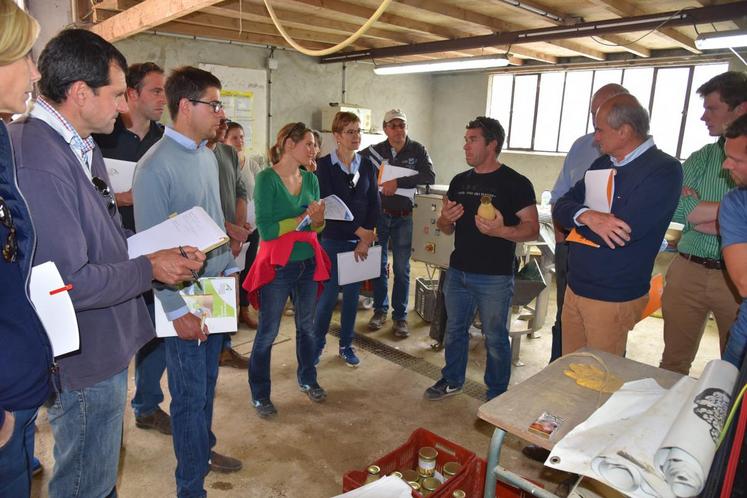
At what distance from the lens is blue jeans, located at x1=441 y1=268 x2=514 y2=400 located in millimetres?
2955

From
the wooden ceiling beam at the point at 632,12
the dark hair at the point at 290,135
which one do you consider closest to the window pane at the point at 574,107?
the wooden ceiling beam at the point at 632,12

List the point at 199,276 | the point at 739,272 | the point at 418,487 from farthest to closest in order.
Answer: the point at 199,276, the point at 418,487, the point at 739,272

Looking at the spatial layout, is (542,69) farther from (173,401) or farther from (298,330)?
(173,401)

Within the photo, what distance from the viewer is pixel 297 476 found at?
98.3 inches

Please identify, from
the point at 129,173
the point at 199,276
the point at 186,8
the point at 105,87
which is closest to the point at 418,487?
the point at 199,276

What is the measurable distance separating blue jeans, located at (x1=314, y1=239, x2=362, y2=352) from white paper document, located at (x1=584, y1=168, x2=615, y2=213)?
1.77 meters

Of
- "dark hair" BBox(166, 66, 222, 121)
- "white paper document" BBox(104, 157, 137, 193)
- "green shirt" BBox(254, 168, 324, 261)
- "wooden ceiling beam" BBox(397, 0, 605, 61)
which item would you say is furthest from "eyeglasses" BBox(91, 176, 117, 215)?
"wooden ceiling beam" BBox(397, 0, 605, 61)

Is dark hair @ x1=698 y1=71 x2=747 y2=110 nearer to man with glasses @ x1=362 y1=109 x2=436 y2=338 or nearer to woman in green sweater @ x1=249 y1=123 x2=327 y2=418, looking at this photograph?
woman in green sweater @ x1=249 y1=123 x2=327 y2=418

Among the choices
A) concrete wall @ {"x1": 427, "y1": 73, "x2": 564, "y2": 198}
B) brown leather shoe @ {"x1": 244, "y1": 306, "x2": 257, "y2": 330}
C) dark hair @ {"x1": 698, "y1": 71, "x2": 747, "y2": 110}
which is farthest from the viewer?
concrete wall @ {"x1": 427, "y1": 73, "x2": 564, "y2": 198}

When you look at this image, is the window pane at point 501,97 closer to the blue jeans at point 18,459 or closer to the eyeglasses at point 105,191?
the eyeglasses at point 105,191

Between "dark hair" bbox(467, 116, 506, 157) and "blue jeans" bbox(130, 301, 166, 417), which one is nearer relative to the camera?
"blue jeans" bbox(130, 301, 166, 417)

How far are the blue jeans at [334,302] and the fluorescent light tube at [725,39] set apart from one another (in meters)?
3.49

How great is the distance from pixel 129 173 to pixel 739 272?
274 centimetres

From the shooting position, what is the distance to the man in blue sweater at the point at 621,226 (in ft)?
7.22
